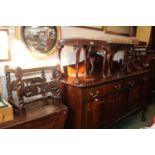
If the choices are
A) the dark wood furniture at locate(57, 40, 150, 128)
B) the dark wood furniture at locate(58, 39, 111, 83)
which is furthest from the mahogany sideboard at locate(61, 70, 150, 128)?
the dark wood furniture at locate(58, 39, 111, 83)

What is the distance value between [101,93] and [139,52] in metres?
1.42

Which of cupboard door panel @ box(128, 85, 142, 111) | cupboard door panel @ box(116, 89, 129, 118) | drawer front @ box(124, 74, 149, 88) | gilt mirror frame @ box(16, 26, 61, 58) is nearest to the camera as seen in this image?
gilt mirror frame @ box(16, 26, 61, 58)

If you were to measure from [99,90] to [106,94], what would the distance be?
0.49 ft

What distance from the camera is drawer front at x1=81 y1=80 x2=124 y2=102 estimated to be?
160 cm

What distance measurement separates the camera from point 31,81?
1492 mm

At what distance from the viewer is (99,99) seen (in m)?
1.77

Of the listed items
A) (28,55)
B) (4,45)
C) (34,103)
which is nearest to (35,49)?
(28,55)

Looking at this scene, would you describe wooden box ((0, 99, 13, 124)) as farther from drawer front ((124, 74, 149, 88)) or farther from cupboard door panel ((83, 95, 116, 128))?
drawer front ((124, 74, 149, 88))

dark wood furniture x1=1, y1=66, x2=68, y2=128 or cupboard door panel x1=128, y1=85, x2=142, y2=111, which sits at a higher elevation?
dark wood furniture x1=1, y1=66, x2=68, y2=128

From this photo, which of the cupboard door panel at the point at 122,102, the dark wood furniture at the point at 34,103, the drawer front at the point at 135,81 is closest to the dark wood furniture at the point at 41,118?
the dark wood furniture at the point at 34,103

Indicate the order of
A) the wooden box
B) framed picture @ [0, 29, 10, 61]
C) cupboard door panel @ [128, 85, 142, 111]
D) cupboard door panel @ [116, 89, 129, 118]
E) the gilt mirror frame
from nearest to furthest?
the wooden box → framed picture @ [0, 29, 10, 61] → the gilt mirror frame → cupboard door panel @ [116, 89, 129, 118] → cupboard door panel @ [128, 85, 142, 111]

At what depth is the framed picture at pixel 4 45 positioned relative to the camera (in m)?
1.39
